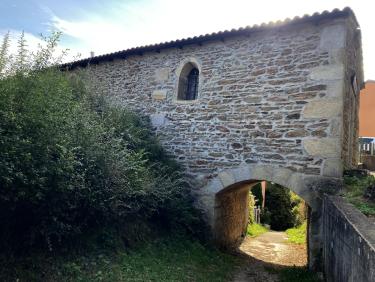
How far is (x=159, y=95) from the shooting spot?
26.8 feet

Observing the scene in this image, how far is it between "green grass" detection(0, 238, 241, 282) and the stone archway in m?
0.96

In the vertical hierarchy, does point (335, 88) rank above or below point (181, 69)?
below

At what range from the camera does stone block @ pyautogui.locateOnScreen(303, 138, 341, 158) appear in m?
5.71

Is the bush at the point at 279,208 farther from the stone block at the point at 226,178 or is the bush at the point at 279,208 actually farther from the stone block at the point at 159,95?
the stone block at the point at 159,95

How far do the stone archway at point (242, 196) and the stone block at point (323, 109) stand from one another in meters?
1.11

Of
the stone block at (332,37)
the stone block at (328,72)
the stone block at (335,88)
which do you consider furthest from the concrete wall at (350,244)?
the stone block at (332,37)

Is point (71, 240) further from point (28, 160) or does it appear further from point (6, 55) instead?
point (6, 55)

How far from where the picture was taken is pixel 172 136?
25.6 ft

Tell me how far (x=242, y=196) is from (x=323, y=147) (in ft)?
13.2

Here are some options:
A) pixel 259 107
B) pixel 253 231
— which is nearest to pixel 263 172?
pixel 259 107

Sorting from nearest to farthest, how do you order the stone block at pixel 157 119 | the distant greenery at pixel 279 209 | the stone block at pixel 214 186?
the stone block at pixel 214 186 < the stone block at pixel 157 119 < the distant greenery at pixel 279 209

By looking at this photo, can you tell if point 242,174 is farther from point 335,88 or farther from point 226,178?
point 335,88

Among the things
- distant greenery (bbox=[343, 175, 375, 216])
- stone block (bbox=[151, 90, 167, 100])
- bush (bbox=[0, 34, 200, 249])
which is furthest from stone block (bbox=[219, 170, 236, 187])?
stone block (bbox=[151, 90, 167, 100])

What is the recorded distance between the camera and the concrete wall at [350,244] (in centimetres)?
241
